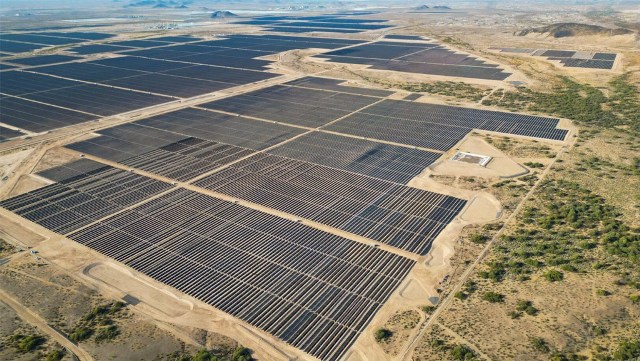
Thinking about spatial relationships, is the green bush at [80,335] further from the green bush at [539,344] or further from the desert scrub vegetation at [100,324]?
the green bush at [539,344]

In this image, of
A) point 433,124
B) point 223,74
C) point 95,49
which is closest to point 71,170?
point 433,124

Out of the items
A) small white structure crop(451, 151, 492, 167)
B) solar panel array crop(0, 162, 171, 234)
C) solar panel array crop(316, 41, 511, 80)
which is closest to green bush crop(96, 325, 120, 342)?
solar panel array crop(0, 162, 171, 234)

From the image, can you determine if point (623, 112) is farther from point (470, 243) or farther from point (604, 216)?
point (470, 243)

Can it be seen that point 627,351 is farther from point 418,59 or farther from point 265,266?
point 418,59

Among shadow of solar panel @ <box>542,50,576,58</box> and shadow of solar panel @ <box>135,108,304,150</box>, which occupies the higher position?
shadow of solar panel @ <box>135,108,304,150</box>

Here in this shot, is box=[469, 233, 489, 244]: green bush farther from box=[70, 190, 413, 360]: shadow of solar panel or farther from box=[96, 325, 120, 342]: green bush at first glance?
box=[96, 325, 120, 342]: green bush

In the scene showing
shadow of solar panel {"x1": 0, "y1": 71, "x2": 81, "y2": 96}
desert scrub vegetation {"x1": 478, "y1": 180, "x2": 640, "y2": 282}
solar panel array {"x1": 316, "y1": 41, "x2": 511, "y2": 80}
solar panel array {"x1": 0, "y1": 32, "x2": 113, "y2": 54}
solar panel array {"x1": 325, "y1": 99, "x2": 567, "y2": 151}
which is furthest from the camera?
solar panel array {"x1": 0, "y1": 32, "x2": 113, "y2": 54}

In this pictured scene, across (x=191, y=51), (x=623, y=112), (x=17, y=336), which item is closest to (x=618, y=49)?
(x=623, y=112)
